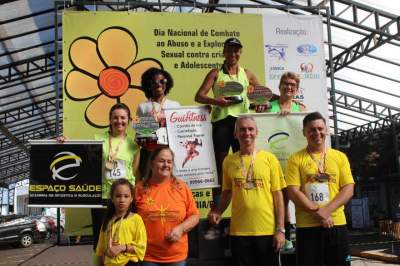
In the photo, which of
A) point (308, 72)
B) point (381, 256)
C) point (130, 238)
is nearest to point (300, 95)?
point (308, 72)

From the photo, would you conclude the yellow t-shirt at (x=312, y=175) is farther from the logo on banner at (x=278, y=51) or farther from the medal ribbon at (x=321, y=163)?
the logo on banner at (x=278, y=51)

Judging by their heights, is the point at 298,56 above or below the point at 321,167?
above

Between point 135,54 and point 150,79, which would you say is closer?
point 150,79

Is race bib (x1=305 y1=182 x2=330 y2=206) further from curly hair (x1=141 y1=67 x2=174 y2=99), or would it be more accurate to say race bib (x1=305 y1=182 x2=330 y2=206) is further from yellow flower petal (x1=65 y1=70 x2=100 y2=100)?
yellow flower petal (x1=65 y1=70 x2=100 y2=100)

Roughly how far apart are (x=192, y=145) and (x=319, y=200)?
1350 mm

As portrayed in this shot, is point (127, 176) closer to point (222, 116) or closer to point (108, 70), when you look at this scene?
point (222, 116)

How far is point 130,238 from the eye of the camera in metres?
2.90

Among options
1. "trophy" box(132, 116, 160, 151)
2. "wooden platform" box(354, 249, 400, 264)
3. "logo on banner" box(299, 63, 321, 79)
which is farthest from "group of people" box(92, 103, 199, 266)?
"wooden platform" box(354, 249, 400, 264)

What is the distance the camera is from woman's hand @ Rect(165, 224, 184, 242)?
2900mm

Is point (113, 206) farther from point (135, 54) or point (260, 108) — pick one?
point (135, 54)

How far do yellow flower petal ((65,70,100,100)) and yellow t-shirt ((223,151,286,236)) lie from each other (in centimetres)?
248

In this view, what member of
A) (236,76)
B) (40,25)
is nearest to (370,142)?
(40,25)

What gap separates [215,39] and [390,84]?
11821 millimetres

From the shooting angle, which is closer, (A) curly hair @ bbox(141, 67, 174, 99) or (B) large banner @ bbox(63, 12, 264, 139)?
(A) curly hair @ bbox(141, 67, 174, 99)
